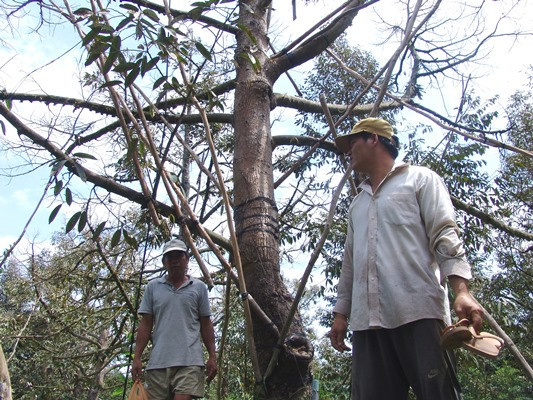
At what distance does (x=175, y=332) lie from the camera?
8.63 ft

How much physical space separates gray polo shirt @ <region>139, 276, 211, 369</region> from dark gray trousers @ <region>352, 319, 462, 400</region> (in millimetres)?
1166

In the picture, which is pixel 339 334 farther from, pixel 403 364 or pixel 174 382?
pixel 174 382

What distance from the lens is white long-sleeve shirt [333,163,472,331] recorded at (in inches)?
61.2

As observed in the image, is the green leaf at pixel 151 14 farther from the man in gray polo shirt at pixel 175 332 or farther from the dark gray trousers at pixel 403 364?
the dark gray trousers at pixel 403 364

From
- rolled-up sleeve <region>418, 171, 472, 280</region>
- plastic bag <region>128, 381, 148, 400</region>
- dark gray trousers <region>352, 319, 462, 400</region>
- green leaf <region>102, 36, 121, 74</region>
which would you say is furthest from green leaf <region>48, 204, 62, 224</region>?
rolled-up sleeve <region>418, 171, 472, 280</region>

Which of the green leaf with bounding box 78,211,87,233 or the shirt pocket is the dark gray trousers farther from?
the green leaf with bounding box 78,211,87,233

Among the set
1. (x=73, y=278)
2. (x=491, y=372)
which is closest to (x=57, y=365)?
(x=73, y=278)

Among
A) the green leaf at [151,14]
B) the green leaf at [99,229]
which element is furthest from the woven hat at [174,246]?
the green leaf at [151,14]

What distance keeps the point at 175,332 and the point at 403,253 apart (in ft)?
4.70

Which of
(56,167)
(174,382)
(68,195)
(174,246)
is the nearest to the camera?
(56,167)

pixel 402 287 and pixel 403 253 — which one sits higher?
pixel 403 253

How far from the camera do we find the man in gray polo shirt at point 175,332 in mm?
2570

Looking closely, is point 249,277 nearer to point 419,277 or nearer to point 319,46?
point 419,277

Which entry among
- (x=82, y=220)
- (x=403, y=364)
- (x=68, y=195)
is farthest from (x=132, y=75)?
(x=403, y=364)
